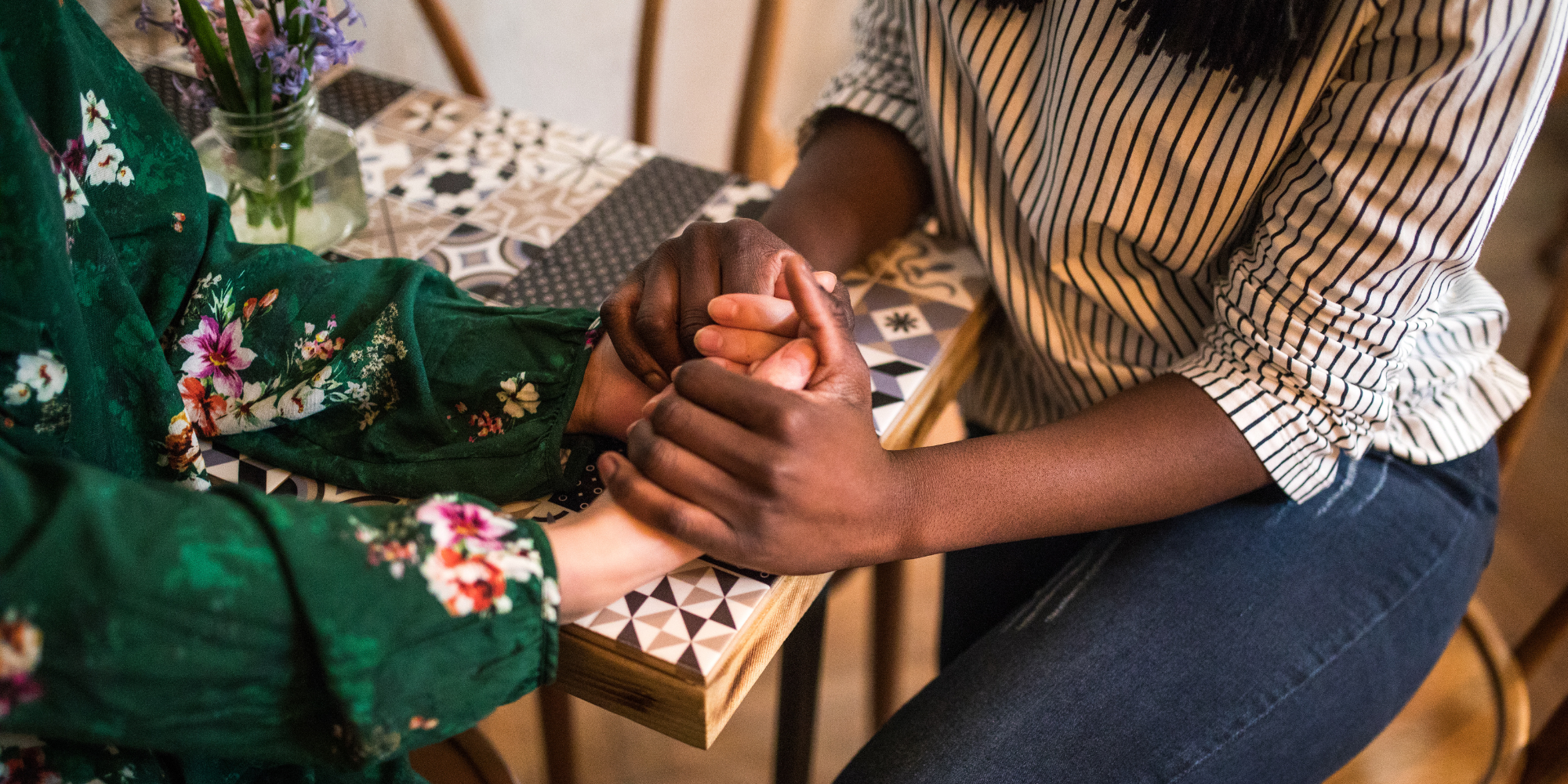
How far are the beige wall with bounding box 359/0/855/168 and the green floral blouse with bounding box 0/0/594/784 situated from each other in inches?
44.2

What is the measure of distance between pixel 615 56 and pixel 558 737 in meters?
1.30

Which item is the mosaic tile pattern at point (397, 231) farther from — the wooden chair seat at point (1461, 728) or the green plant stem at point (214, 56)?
the wooden chair seat at point (1461, 728)

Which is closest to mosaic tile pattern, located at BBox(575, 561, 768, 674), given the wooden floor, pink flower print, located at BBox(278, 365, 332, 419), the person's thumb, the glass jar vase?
the person's thumb

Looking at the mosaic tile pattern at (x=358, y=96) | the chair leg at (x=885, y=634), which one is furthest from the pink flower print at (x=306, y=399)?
the chair leg at (x=885, y=634)

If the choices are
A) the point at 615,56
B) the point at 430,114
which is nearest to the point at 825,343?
the point at 430,114

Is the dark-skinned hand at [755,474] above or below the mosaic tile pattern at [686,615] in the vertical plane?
above

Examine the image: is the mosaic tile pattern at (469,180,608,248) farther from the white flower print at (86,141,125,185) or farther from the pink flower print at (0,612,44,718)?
the pink flower print at (0,612,44,718)

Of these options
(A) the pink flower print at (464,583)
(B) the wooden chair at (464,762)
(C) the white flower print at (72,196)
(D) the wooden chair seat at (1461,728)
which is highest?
(C) the white flower print at (72,196)

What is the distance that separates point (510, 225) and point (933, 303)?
1.21 feet

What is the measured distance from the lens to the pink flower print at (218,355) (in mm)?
614

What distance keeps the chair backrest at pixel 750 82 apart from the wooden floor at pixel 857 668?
0.68m

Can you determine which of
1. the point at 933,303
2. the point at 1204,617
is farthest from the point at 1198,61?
the point at 1204,617

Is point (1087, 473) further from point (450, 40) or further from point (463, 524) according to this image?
point (450, 40)

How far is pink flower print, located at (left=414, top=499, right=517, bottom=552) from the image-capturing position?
1.57 feet
